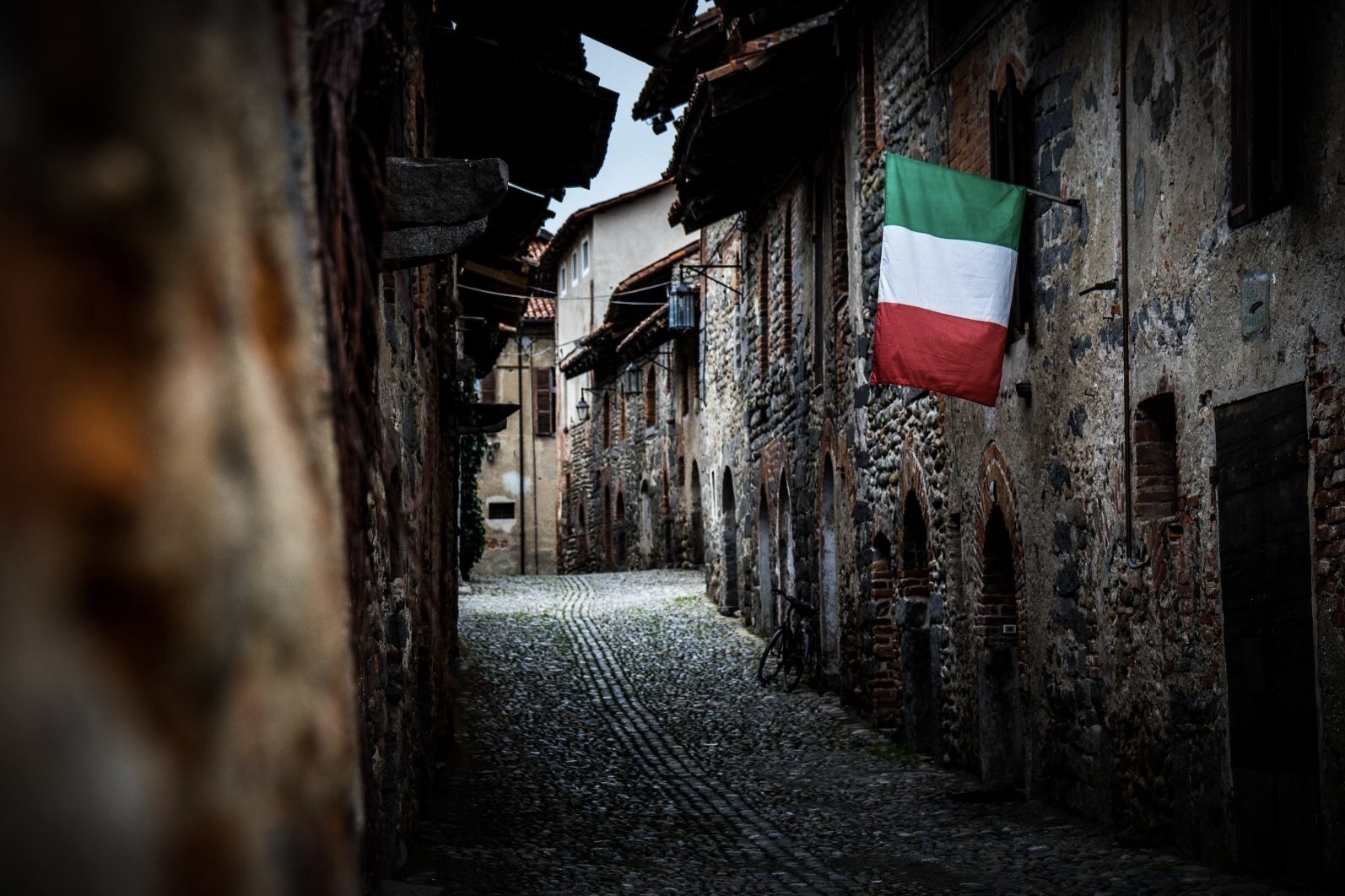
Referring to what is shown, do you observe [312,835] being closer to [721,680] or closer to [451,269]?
[451,269]

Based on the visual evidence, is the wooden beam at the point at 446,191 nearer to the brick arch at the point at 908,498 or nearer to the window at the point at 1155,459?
the window at the point at 1155,459

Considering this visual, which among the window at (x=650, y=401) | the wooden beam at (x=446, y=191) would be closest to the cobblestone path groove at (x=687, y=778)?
the wooden beam at (x=446, y=191)

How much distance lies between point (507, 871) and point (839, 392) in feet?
27.2

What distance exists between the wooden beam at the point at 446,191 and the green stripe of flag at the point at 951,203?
347 centimetres

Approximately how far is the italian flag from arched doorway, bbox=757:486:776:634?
33.7 ft

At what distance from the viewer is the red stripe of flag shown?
9797mm

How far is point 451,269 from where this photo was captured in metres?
13.7

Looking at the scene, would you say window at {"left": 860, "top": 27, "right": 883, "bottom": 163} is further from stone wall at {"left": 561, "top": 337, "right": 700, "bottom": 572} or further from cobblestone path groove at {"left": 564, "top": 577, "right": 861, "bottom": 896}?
stone wall at {"left": 561, "top": 337, "right": 700, "bottom": 572}

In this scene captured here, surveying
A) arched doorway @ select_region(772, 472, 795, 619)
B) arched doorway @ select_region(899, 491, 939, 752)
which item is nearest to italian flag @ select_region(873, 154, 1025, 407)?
arched doorway @ select_region(899, 491, 939, 752)

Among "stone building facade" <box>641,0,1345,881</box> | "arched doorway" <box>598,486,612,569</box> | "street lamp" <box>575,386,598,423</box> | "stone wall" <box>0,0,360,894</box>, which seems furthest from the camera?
"street lamp" <box>575,386,598,423</box>

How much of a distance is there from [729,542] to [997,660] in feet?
39.6

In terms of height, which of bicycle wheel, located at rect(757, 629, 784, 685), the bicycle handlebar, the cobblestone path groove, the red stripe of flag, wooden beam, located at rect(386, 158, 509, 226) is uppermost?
wooden beam, located at rect(386, 158, 509, 226)

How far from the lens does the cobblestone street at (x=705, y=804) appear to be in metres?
8.33

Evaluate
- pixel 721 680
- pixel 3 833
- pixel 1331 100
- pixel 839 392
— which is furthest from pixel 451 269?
pixel 3 833
